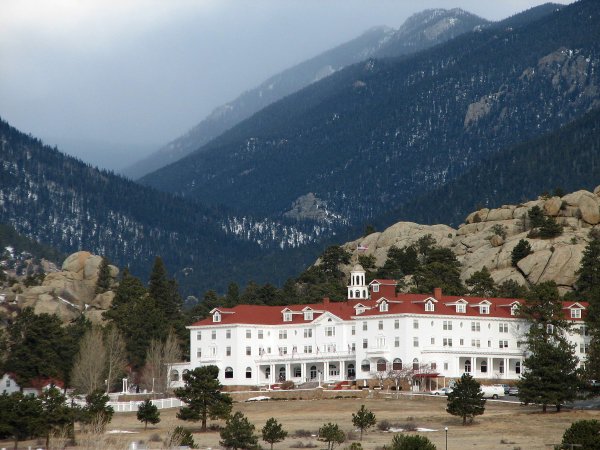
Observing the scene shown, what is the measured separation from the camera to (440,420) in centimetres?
13588

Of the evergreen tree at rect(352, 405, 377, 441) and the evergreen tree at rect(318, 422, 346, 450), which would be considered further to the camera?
the evergreen tree at rect(352, 405, 377, 441)

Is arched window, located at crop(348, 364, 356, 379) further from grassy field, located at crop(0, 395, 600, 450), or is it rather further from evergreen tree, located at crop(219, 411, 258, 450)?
evergreen tree, located at crop(219, 411, 258, 450)

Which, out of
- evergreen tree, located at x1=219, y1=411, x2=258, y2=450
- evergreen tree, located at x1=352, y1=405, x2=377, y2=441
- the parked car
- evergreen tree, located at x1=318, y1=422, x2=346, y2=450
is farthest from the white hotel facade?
evergreen tree, located at x1=219, y1=411, x2=258, y2=450

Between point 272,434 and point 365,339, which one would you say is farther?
point 365,339

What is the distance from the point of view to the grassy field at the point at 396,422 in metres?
122

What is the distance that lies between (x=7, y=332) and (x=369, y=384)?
163 feet

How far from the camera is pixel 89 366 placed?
167750 millimetres

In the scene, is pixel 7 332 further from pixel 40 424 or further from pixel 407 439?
pixel 407 439

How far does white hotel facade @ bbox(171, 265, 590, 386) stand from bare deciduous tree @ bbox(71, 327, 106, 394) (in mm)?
10538

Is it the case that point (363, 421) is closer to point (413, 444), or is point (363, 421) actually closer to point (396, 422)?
point (396, 422)

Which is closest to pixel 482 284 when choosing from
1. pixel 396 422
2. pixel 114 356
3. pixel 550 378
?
pixel 114 356

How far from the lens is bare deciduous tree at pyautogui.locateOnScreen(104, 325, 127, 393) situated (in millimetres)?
173988

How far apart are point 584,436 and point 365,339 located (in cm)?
7063

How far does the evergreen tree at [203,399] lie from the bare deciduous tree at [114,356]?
34.9m
